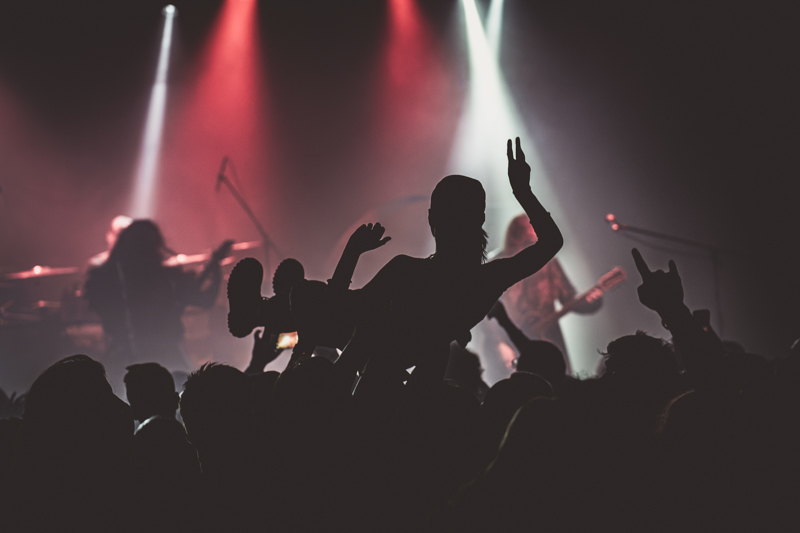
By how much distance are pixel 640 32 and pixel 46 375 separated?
22.7 ft

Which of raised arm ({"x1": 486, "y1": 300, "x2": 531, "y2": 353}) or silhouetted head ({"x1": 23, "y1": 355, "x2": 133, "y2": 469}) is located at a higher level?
silhouetted head ({"x1": 23, "y1": 355, "x2": 133, "y2": 469})

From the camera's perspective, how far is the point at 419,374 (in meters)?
1.36

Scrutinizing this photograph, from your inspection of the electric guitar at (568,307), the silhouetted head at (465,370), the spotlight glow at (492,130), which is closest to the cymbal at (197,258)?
the spotlight glow at (492,130)

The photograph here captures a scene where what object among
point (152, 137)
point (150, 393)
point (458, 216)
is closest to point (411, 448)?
point (458, 216)

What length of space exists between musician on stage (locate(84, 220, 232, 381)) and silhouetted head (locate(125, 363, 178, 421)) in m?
3.77

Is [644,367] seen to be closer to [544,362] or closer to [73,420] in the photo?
[544,362]

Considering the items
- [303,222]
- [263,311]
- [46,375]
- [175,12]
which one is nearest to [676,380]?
[263,311]

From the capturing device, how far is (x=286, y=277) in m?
1.90

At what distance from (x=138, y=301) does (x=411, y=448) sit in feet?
17.3

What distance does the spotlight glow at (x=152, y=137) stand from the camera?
7.25 meters

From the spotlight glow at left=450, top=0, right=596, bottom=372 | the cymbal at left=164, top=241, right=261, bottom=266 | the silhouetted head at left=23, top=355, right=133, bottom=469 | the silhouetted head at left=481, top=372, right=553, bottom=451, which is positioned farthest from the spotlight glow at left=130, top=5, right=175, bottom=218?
the silhouetted head at left=481, top=372, right=553, bottom=451

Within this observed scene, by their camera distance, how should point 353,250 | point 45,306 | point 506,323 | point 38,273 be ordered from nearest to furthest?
1. point 353,250
2. point 506,323
3. point 45,306
4. point 38,273

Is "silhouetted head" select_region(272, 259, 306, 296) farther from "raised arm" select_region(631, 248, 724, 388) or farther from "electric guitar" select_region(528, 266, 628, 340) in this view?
"electric guitar" select_region(528, 266, 628, 340)

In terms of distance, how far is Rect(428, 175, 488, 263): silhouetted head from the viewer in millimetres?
1426
